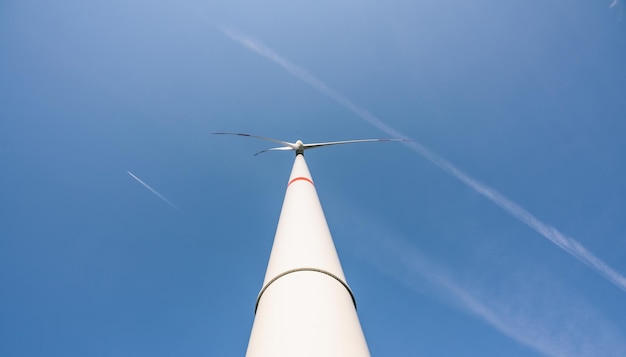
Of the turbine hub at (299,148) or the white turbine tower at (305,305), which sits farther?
the turbine hub at (299,148)

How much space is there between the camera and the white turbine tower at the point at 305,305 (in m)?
3.78

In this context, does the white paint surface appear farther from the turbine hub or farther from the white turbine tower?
the turbine hub

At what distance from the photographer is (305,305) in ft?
14.3

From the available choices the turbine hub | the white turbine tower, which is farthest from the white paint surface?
the turbine hub

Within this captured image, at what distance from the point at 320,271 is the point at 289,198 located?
431 centimetres

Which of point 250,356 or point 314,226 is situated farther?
point 314,226

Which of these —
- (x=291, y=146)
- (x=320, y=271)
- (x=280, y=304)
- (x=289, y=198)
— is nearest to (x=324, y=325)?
(x=280, y=304)

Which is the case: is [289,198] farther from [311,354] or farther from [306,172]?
[311,354]

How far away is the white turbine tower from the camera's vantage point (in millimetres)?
A: 3779

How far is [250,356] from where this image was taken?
396 centimetres

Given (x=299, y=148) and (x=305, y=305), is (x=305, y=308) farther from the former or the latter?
(x=299, y=148)

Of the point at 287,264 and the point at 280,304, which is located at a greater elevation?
the point at 287,264

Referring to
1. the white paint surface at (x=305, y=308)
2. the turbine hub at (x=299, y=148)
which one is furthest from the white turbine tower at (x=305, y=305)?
the turbine hub at (x=299, y=148)

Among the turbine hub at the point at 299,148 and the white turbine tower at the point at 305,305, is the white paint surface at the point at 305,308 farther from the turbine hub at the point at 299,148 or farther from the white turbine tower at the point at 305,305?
the turbine hub at the point at 299,148
